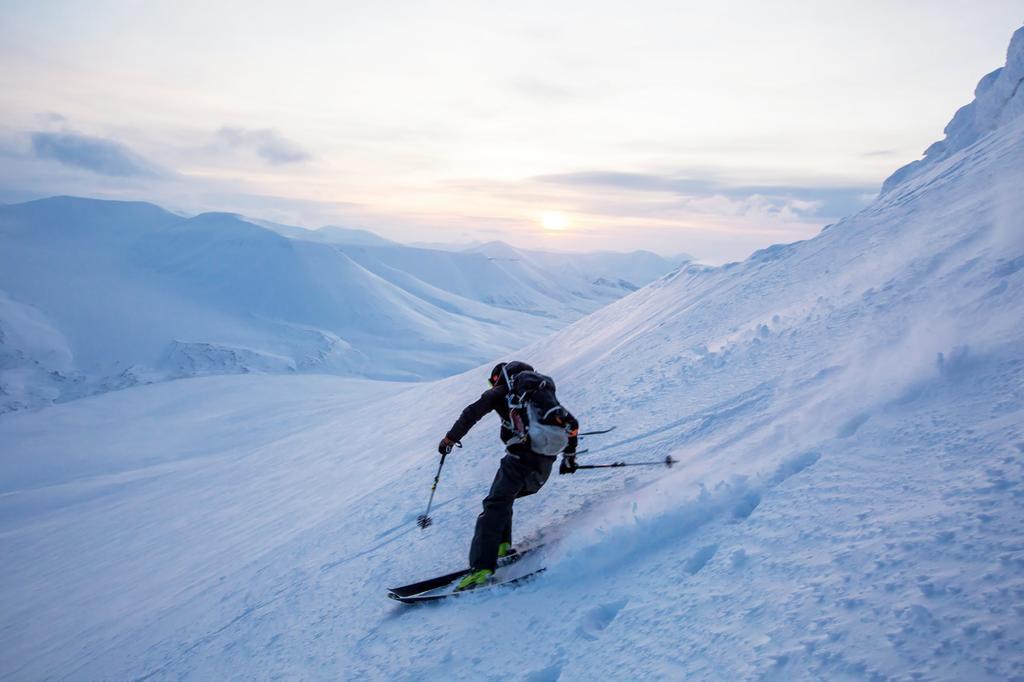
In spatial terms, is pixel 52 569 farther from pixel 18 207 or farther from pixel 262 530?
pixel 18 207

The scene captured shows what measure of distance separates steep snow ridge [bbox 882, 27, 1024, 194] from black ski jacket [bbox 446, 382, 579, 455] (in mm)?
16273

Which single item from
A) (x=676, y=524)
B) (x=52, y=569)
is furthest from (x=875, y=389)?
(x=52, y=569)

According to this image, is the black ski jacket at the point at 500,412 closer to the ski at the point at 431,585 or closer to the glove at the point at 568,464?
the glove at the point at 568,464

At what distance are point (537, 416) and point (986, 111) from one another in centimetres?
2212

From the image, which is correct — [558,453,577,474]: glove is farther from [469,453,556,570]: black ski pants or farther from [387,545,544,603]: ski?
[387,545,544,603]: ski

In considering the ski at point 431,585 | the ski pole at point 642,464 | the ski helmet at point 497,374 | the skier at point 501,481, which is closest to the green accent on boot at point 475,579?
the skier at point 501,481

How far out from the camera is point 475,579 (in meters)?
4.88

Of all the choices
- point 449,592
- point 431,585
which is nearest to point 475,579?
point 449,592

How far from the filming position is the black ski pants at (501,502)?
491cm

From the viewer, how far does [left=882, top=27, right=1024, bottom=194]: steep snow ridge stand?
55.3ft

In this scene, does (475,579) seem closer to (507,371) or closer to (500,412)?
(500,412)

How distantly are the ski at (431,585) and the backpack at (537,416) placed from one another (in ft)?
3.12

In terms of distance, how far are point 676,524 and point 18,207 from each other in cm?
16456

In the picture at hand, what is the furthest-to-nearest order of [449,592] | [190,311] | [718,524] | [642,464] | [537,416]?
[190,311]
[642,464]
[449,592]
[537,416]
[718,524]
